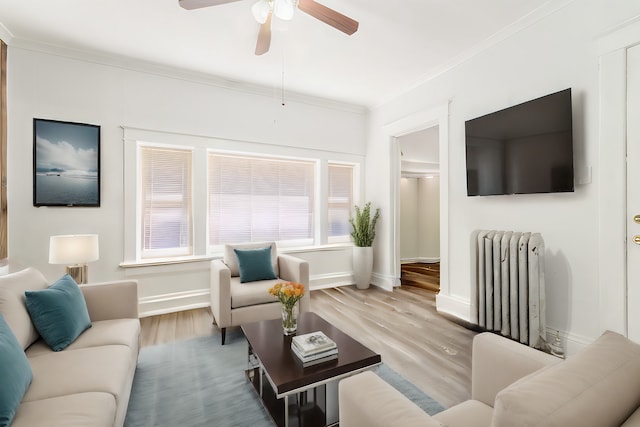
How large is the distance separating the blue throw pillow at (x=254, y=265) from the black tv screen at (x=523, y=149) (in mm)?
2348

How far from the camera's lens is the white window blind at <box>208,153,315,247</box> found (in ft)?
13.1

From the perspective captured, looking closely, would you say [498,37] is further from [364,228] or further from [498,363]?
[498,363]

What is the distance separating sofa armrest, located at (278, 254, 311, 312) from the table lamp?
1831 millimetres

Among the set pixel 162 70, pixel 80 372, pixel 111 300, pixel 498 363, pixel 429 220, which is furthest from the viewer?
pixel 429 220

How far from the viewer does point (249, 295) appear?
279 centimetres

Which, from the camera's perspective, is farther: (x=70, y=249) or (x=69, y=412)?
(x=70, y=249)

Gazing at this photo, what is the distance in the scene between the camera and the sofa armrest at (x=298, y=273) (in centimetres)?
303

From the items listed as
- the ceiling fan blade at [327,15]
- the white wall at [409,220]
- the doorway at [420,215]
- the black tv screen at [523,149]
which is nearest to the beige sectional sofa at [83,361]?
the ceiling fan blade at [327,15]

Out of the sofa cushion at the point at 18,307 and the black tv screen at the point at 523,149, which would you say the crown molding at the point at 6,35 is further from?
the black tv screen at the point at 523,149

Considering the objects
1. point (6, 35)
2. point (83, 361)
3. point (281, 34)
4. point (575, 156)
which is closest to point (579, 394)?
point (83, 361)

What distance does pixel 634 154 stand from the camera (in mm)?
2055

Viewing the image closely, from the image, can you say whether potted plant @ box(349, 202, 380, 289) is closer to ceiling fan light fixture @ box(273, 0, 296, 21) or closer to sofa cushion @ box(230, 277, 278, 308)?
sofa cushion @ box(230, 277, 278, 308)

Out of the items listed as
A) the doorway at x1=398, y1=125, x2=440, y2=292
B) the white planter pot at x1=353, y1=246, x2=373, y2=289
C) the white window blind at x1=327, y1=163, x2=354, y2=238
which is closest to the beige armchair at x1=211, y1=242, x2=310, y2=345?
the white planter pot at x1=353, y1=246, x2=373, y2=289

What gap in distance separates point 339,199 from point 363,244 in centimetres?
86
